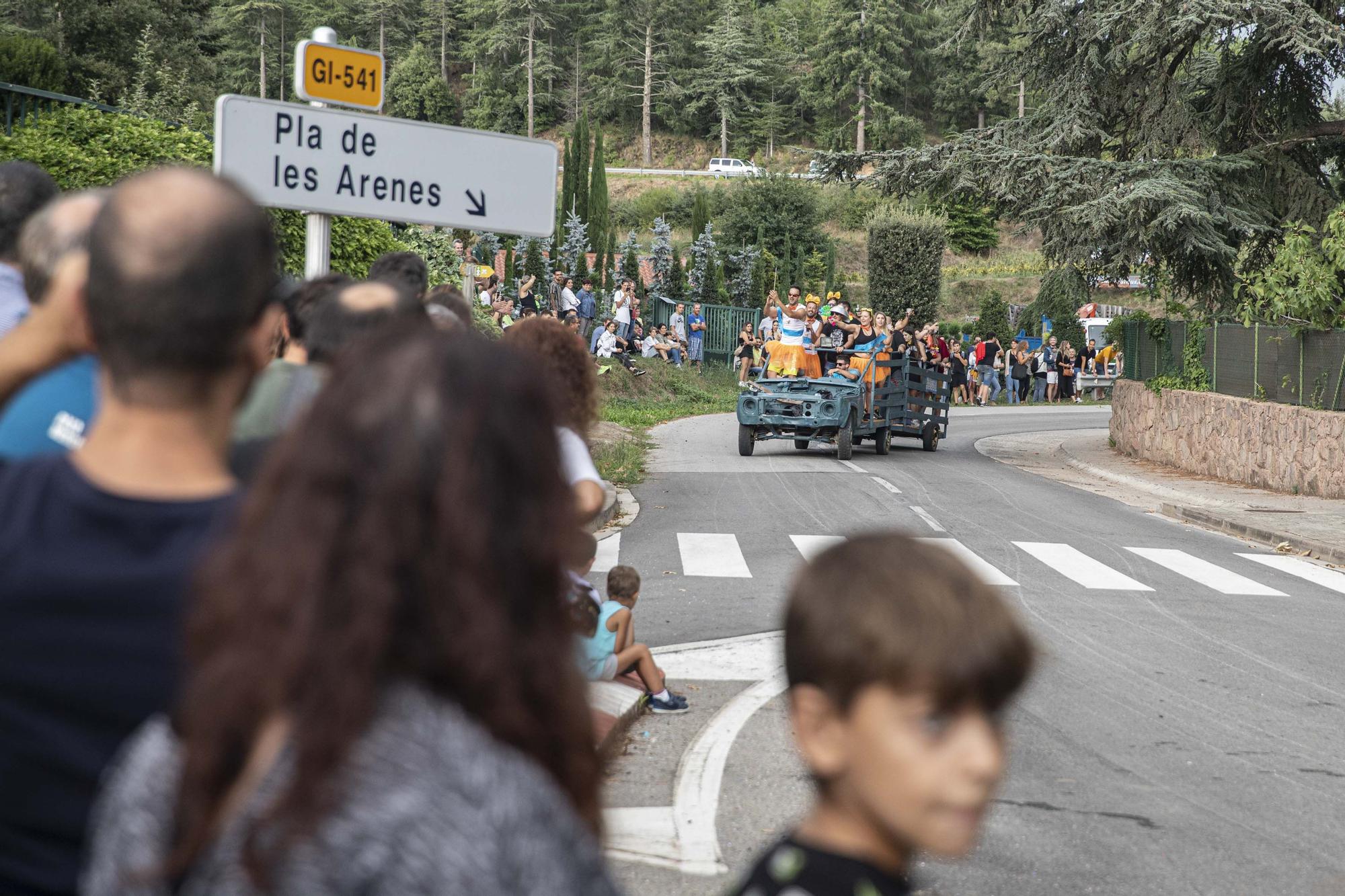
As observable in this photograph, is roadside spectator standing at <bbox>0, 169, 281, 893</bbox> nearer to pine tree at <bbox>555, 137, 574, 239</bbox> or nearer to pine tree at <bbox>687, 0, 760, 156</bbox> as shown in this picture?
pine tree at <bbox>555, 137, 574, 239</bbox>

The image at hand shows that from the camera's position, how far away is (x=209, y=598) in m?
1.46

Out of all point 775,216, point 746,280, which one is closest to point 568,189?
point 746,280

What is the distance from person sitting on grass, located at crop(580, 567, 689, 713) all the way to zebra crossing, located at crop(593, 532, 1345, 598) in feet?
13.0

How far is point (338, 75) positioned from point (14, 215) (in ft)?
10.8

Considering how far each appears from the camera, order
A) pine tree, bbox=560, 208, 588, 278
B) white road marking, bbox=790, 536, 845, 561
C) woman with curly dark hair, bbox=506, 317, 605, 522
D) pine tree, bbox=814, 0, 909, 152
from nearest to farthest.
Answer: woman with curly dark hair, bbox=506, 317, 605, 522, white road marking, bbox=790, 536, 845, 561, pine tree, bbox=560, 208, 588, 278, pine tree, bbox=814, 0, 909, 152

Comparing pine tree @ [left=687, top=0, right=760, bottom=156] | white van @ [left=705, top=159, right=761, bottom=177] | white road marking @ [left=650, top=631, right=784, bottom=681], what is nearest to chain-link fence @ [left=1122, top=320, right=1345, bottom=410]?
white road marking @ [left=650, top=631, right=784, bottom=681]

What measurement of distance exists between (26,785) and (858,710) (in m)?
1.13

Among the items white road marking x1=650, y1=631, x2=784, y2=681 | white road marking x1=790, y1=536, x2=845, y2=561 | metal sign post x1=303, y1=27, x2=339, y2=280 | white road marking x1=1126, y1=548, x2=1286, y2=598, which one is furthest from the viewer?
white road marking x1=790, y1=536, x2=845, y2=561

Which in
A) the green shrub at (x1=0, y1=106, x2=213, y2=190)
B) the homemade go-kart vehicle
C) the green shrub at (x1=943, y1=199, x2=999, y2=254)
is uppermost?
the green shrub at (x1=943, y1=199, x2=999, y2=254)

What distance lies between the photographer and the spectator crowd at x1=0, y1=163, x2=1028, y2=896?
54.2 inches

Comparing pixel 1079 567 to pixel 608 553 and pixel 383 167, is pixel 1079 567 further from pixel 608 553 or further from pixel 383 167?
pixel 383 167

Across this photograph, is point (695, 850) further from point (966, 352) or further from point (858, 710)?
point (966, 352)

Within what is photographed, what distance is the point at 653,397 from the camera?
105ft

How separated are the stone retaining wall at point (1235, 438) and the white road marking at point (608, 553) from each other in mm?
10489
